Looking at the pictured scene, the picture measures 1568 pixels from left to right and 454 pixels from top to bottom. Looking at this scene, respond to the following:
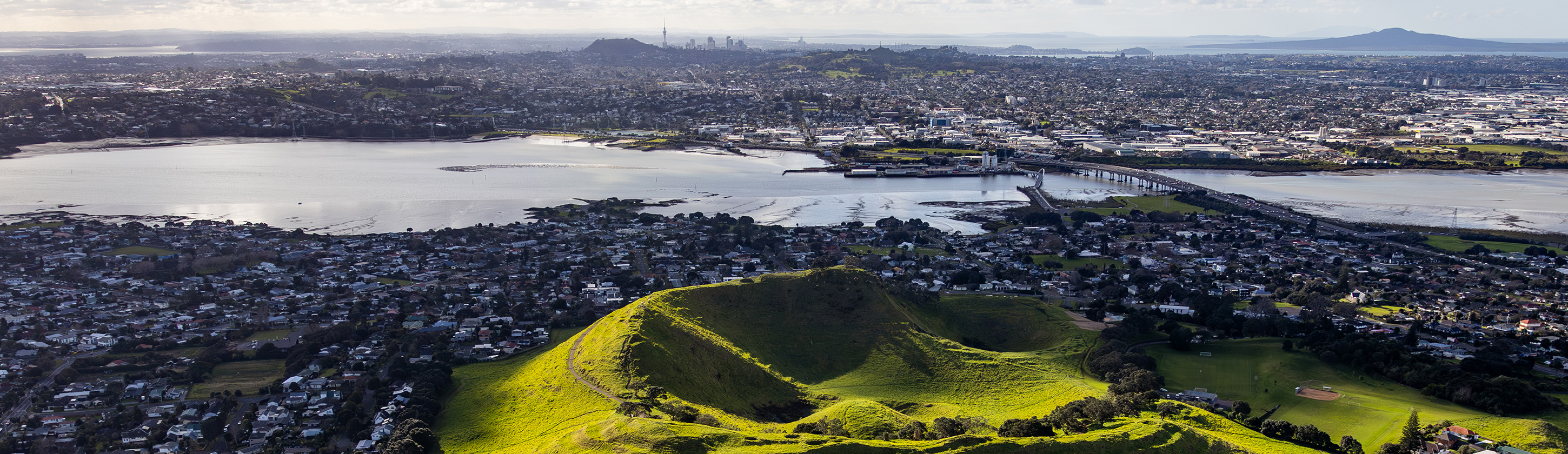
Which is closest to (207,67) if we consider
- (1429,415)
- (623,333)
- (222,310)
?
(222,310)

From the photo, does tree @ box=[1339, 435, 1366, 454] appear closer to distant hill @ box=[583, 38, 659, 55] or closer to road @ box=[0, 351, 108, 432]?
road @ box=[0, 351, 108, 432]

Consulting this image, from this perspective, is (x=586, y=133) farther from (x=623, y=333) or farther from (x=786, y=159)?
(x=623, y=333)

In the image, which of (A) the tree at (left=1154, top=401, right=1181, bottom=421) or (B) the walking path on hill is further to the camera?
(A) the tree at (left=1154, top=401, right=1181, bottom=421)

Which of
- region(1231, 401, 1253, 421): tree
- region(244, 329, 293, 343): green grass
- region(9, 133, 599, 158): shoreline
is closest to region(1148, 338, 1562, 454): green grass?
region(1231, 401, 1253, 421): tree

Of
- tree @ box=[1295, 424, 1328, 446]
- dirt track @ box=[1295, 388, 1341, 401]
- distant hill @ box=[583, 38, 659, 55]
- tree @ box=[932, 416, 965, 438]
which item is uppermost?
distant hill @ box=[583, 38, 659, 55]

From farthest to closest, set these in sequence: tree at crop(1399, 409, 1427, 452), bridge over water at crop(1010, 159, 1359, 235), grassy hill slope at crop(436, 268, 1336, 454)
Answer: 1. bridge over water at crop(1010, 159, 1359, 235)
2. tree at crop(1399, 409, 1427, 452)
3. grassy hill slope at crop(436, 268, 1336, 454)

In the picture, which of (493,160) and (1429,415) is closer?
(1429,415)

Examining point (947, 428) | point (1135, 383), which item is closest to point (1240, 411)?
point (1135, 383)
